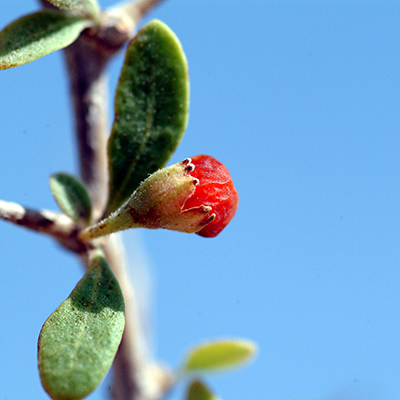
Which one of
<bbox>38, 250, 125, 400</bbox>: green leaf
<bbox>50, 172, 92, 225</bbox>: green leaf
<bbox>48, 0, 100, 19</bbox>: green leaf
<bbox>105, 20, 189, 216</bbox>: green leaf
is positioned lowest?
<bbox>38, 250, 125, 400</bbox>: green leaf

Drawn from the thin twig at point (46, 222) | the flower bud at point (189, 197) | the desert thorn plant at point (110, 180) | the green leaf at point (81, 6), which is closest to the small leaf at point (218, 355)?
the desert thorn plant at point (110, 180)

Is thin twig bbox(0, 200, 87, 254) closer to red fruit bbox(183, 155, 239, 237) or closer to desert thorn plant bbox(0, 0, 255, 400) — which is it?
desert thorn plant bbox(0, 0, 255, 400)

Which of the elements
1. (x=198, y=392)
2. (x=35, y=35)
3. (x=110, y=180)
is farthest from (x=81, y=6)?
(x=198, y=392)

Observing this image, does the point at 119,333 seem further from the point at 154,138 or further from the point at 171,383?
the point at 171,383

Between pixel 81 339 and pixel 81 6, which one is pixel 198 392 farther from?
pixel 81 6

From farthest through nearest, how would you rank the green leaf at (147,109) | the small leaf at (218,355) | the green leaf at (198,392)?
the small leaf at (218,355)
the green leaf at (198,392)
the green leaf at (147,109)

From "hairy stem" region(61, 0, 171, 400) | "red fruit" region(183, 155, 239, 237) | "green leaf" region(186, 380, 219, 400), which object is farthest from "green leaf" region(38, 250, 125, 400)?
"green leaf" region(186, 380, 219, 400)

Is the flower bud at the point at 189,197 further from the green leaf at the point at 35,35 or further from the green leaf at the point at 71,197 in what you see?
the green leaf at the point at 35,35
